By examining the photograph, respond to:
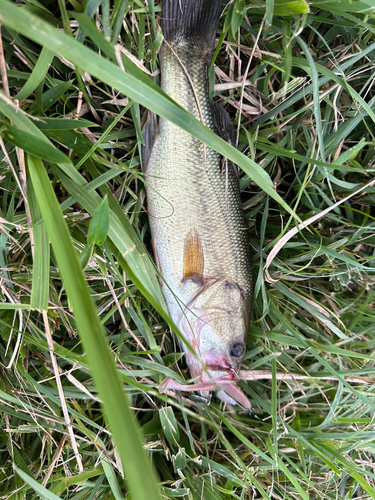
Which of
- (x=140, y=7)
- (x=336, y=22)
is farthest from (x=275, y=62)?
(x=140, y=7)

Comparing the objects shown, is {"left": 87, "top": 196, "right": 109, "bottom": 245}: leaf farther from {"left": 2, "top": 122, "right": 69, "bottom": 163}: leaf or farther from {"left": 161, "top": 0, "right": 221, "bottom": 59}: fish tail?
{"left": 161, "top": 0, "right": 221, "bottom": 59}: fish tail

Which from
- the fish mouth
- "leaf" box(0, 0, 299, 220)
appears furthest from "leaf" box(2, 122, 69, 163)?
the fish mouth

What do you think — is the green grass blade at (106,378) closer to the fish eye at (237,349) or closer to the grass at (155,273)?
the grass at (155,273)

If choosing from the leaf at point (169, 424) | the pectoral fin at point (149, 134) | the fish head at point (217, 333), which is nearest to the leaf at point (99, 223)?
the pectoral fin at point (149, 134)

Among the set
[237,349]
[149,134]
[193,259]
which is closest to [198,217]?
[193,259]

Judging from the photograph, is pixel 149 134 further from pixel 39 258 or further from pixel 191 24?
pixel 39 258

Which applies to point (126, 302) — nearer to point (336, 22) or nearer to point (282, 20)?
point (282, 20)
